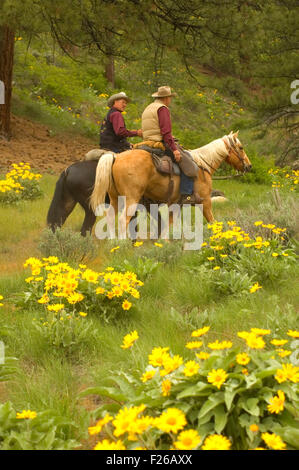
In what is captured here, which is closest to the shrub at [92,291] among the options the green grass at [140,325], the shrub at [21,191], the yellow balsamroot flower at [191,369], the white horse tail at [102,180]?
the green grass at [140,325]

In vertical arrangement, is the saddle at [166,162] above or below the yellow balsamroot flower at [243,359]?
above

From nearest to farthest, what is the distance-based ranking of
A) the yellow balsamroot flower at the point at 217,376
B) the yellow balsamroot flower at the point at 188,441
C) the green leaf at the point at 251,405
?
the yellow balsamroot flower at the point at 188,441 → the green leaf at the point at 251,405 → the yellow balsamroot flower at the point at 217,376

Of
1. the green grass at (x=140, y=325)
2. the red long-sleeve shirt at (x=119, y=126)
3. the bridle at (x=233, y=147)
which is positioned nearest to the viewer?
the green grass at (x=140, y=325)

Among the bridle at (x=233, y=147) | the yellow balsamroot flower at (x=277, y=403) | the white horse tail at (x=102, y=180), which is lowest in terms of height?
the yellow balsamroot flower at (x=277, y=403)

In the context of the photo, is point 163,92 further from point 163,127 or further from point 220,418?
point 220,418

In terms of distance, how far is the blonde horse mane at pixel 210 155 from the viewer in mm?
8469

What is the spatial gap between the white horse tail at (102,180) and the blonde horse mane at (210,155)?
1557 mm

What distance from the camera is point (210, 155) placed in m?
8.54

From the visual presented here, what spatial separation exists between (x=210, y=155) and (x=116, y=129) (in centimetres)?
159

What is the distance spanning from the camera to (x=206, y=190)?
334 inches

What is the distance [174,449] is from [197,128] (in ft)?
74.9

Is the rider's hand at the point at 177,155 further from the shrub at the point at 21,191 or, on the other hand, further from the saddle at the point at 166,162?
the shrub at the point at 21,191

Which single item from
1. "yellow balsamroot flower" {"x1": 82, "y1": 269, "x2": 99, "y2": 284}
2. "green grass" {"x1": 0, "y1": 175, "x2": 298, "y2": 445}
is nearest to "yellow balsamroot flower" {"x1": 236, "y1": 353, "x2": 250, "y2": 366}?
"green grass" {"x1": 0, "y1": 175, "x2": 298, "y2": 445}

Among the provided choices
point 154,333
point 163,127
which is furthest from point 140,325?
point 163,127
